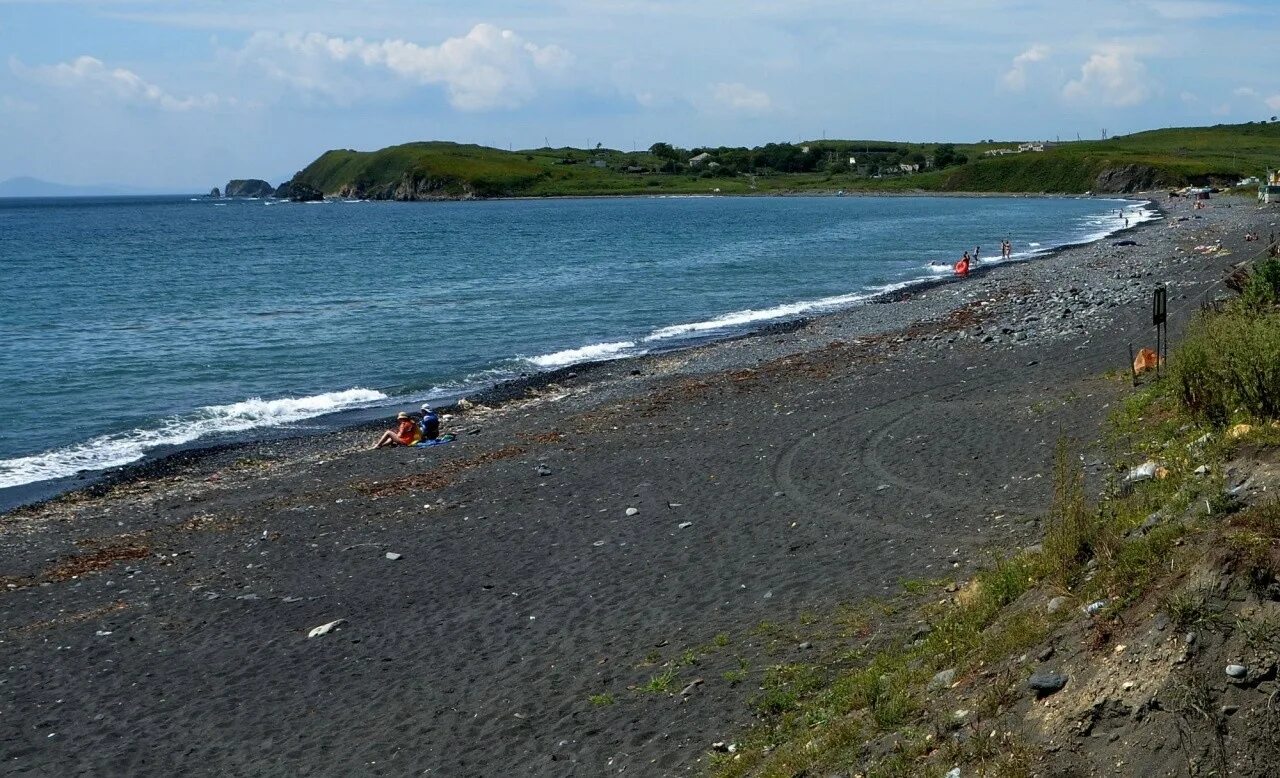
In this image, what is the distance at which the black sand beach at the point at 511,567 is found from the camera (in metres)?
10.8

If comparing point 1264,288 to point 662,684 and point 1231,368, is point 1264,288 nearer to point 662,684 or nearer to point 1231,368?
point 1231,368

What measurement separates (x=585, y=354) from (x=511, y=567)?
22907 mm

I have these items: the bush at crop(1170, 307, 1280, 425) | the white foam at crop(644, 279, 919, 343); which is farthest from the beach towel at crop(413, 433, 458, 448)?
the white foam at crop(644, 279, 919, 343)

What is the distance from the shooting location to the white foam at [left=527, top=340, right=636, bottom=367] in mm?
36344

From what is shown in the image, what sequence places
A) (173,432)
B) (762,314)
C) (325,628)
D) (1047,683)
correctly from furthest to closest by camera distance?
(762,314) < (173,432) < (325,628) < (1047,683)

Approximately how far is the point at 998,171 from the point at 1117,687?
197m

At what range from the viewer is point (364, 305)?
5462 cm

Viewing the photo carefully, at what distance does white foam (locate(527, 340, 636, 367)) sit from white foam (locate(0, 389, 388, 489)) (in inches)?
242

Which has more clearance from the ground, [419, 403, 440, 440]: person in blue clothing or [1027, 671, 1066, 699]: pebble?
[1027, 671, 1066, 699]: pebble

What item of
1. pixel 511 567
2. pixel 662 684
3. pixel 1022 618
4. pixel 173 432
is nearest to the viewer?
pixel 1022 618

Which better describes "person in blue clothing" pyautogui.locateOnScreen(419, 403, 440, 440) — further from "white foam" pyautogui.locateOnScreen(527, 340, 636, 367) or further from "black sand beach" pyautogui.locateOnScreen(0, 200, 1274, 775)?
"white foam" pyautogui.locateOnScreen(527, 340, 636, 367)

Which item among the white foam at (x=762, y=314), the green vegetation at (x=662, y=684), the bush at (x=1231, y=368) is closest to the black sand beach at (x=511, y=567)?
the green vegetation at (x=662, y=684)

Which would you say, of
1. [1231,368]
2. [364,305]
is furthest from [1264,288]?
[364,305]

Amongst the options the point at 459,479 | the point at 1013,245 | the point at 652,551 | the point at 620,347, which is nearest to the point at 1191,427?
the point at 652,551
